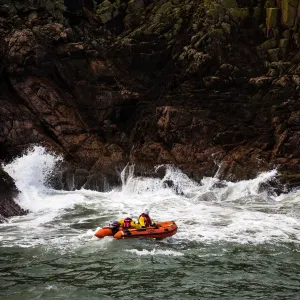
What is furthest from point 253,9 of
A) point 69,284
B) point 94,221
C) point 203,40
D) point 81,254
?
point 69,284

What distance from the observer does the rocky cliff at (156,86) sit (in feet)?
86.3

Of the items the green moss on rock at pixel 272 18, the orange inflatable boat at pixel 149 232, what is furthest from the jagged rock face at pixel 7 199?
the green moss on rock at pixel 272 18

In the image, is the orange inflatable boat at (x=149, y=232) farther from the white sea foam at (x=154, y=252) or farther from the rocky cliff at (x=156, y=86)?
the rocky cliff at (x=156, y=86)

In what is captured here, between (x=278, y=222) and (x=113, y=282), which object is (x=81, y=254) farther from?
(x=278, y=222)

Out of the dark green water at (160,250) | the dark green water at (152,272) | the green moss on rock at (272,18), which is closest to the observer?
the dark green water at (152,272)

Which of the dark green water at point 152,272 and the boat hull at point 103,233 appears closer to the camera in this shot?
the dark green water at point 152,272

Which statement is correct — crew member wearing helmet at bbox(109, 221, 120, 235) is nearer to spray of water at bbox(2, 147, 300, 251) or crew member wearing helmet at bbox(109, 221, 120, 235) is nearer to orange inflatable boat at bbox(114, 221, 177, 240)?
orange inflatable boat at bbox(114, 221, 177, 240)

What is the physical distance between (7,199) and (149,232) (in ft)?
24.3

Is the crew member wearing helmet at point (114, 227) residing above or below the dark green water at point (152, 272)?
above

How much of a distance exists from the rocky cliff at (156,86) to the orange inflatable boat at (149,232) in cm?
1028

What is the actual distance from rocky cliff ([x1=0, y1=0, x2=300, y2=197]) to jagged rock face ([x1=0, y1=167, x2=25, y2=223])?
5.72 m

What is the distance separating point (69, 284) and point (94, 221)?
7230 mm

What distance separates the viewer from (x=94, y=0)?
1326 inches

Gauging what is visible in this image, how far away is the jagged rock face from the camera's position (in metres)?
18.8
